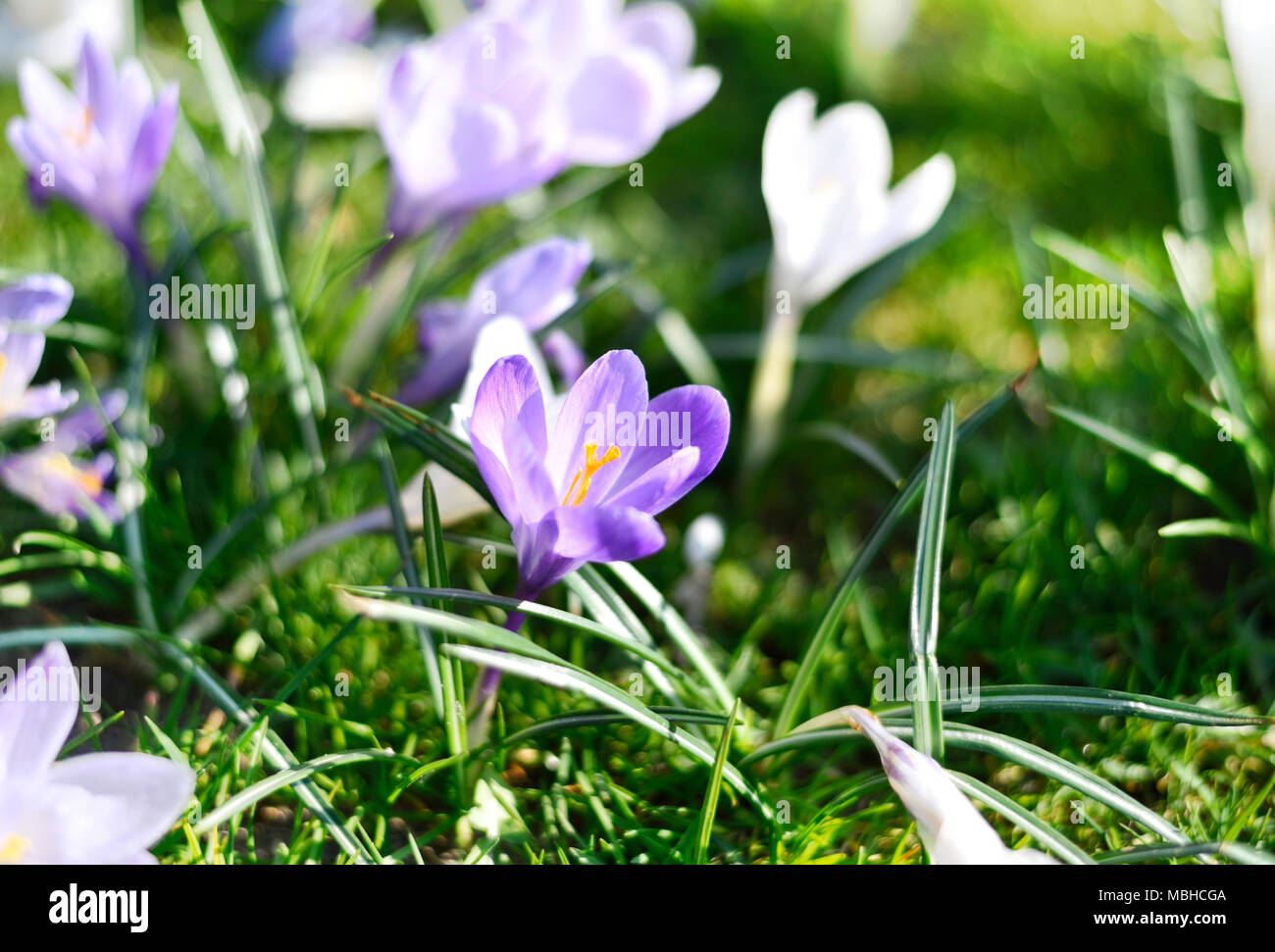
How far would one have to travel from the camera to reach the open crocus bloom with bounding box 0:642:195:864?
0.73 metres

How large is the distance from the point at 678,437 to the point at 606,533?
0.11 meters

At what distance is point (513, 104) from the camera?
1055mm

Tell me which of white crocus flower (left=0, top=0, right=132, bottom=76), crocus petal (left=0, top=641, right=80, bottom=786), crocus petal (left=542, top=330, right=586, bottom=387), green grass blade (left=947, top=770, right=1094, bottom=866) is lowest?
green grass blade (left=947, top=770, right=1094, bottom=866)

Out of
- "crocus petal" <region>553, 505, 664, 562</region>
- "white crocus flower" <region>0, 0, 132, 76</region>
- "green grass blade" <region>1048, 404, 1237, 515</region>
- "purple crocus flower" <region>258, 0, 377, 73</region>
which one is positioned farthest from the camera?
"purple crocus flower" <region>258, 0, 377, 73</region>

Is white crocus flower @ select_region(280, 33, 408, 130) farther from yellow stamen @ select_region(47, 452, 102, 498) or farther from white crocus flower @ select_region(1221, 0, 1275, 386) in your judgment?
white crocus flower @ select_region(1221, 0, 1275, 386)

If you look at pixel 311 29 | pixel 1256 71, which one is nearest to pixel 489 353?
pixel 1256 71

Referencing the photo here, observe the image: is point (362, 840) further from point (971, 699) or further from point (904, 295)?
point (904, 295)

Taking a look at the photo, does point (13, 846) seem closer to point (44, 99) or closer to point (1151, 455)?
point (44, 99)

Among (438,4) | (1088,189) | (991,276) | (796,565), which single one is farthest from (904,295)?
(438,4)

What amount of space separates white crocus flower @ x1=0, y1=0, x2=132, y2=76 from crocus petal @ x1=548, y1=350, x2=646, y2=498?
1.11m

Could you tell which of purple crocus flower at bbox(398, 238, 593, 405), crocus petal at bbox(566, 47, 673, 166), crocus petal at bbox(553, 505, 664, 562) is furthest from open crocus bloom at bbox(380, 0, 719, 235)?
crocus petal at bbox(553, 505, 664, 562)

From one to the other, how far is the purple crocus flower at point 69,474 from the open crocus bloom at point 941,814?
81 centimetres

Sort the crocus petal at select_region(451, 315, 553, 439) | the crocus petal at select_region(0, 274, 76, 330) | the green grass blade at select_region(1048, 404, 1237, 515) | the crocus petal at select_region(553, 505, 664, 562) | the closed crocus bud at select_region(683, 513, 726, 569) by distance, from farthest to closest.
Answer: the closed crocus bud at select_region(683, 513, 726, 569), the green grass blade at select_region(1048, 404, 1237, 515), the crocus petal at select_region(0, 274, 76, 330), the crocus petal at select_region(451, 315, 553, 439), the crocus petal at select_region(553, 505, 664, 562)
